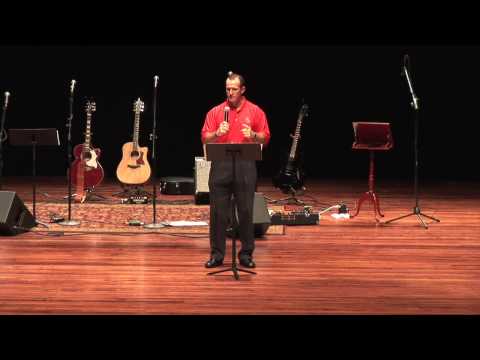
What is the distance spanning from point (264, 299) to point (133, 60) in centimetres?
844

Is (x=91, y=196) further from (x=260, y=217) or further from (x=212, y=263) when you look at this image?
(x=212, y=263)

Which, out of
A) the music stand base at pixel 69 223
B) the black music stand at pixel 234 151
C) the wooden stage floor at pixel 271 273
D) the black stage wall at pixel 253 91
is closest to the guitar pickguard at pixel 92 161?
the music stand base at pixel 69 223

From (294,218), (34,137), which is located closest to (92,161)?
(34,137)

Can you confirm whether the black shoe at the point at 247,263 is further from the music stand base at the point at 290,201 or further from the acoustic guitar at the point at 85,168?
the acoustic guitar at the point at 85,168

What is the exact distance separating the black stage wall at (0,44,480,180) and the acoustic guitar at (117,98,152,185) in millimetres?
2644

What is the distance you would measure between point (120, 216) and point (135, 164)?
1547 millimetres

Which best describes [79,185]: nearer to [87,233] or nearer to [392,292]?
[87,233]

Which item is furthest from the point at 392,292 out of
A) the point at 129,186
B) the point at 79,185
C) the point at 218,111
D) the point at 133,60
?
the point at 133,60

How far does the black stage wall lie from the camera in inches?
535

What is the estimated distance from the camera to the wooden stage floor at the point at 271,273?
5.69 meters

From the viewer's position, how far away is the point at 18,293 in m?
5.94

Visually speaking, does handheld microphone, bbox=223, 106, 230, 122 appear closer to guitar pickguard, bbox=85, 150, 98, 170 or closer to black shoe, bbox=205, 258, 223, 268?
black shoe, bbox=205, 258, 223, 268

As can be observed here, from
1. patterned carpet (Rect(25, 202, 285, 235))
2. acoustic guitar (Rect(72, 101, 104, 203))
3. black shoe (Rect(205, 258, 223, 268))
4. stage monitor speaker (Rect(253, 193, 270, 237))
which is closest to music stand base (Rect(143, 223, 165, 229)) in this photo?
patterned carpet (Rect(25, 202, 285, 235))

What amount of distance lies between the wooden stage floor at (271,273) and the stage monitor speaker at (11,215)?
0.11 m
